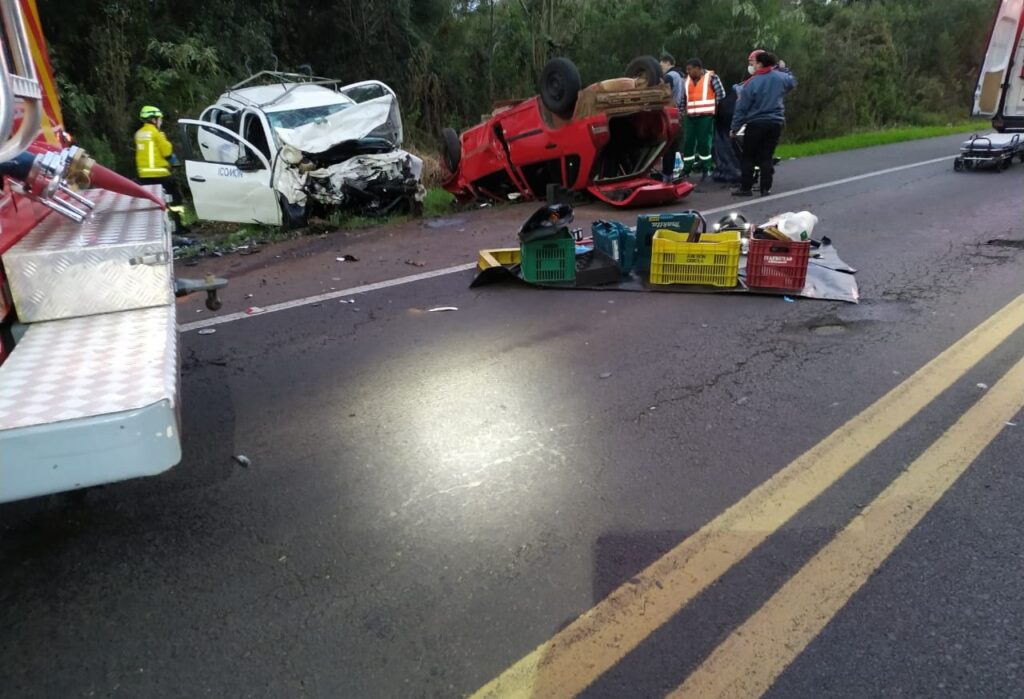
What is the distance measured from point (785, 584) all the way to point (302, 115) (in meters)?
9.68

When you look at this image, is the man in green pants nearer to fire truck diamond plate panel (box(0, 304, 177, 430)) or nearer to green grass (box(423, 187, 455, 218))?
green grass (box(423, 187, 455, 218))

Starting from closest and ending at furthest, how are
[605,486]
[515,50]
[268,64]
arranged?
1. [605,486]
2. [268,64]
3. [515,50]

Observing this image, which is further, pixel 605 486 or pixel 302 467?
pixel 302 467

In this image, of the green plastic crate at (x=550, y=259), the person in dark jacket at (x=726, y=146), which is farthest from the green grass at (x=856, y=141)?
the green plastic crate at (x=550, y=259)

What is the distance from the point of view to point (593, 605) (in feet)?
8.57

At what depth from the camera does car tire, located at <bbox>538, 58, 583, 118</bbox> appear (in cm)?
973

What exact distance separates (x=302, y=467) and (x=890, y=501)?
270 cm

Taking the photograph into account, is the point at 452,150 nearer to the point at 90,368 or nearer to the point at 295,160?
the point at 295,160

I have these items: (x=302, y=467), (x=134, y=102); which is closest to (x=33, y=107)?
(x=302, y=467)

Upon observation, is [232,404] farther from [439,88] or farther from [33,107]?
[439,88]

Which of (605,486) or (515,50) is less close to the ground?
(515,50)

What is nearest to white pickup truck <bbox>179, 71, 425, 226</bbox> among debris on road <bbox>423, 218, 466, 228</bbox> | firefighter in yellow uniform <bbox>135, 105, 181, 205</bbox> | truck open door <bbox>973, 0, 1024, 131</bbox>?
firefighter in yellow uniform <bbox>135, 105, 181, 205</bbox>

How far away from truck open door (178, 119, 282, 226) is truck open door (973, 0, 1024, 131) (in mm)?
12177

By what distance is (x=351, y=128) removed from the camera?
414 inches
